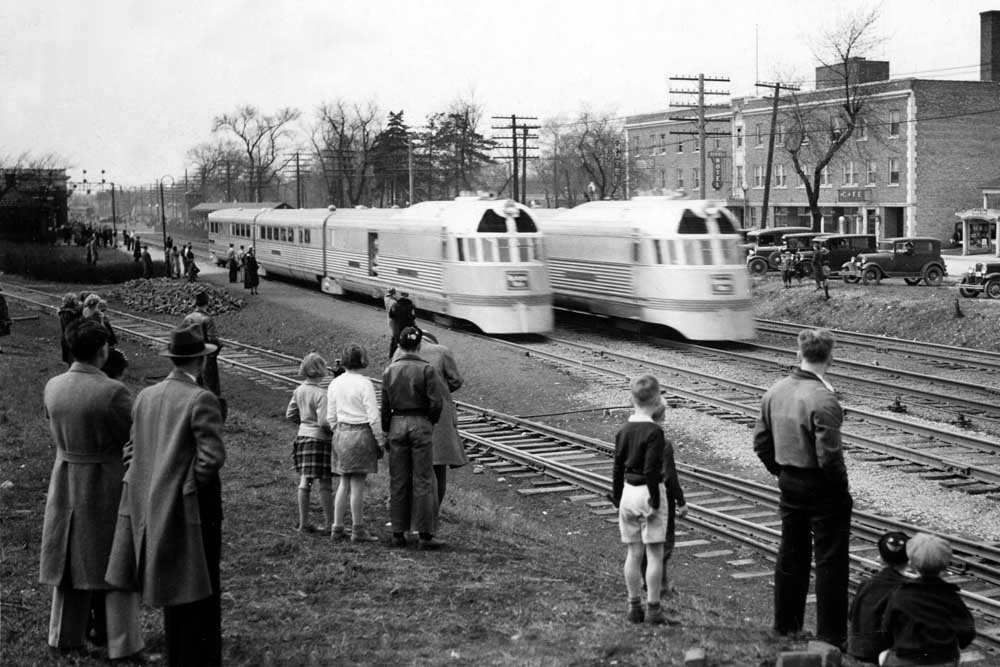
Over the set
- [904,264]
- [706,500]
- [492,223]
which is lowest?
[706,500]

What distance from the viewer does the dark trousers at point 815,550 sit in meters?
7.23

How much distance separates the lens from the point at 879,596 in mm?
6277

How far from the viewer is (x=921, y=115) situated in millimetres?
61000

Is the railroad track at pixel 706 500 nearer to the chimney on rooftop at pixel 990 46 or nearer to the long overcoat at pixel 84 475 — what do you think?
the long overcoat at pixel 84 475

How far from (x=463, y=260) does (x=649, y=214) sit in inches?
167

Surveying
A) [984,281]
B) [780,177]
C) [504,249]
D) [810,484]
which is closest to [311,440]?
[810,484]

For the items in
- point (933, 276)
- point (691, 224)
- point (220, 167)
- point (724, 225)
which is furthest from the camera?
point (220, 167)

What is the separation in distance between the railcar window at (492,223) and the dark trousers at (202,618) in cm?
2064

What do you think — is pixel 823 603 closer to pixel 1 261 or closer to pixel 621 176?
pixel 1 261

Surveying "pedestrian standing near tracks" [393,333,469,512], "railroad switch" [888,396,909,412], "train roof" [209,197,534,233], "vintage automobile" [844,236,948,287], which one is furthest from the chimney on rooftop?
"pedestrian standing near tracks" [393,333,469,512]

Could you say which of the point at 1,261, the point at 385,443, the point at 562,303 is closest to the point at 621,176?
the point at 1,261

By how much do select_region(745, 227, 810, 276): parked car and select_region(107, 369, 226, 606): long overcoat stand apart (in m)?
36.2

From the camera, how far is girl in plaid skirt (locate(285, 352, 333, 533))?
9.66 meters

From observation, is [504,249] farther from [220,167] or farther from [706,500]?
[220,167]
